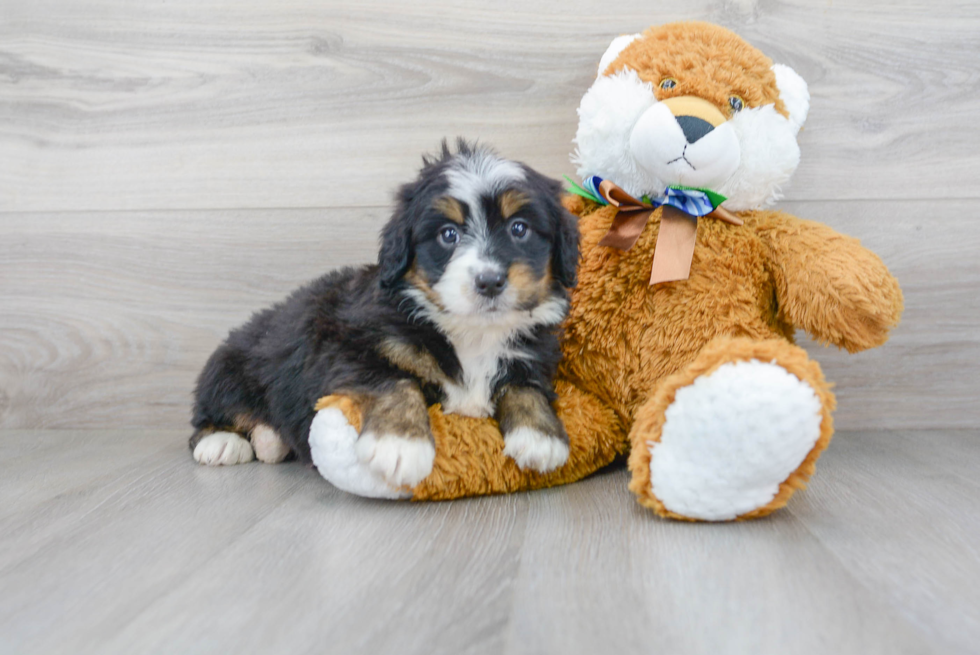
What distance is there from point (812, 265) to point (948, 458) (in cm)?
74

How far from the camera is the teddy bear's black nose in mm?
1613

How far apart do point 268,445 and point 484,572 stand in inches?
39.3

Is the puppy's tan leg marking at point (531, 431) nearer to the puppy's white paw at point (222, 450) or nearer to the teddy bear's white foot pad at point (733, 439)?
the teddy bear's white foot pad at point (733, 439)

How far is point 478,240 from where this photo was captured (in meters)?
1.51

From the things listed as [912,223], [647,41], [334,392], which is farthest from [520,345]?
[912,223]

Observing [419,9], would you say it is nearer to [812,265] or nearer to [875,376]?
[812,265]

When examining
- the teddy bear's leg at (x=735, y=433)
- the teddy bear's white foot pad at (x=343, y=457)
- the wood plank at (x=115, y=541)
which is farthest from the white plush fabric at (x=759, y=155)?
the wood plank at (x=115, y=541)

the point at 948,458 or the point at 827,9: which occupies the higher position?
the point at 827,9

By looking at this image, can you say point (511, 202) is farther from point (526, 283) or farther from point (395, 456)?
point (395, 456)

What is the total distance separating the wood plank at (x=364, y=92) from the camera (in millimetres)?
2174

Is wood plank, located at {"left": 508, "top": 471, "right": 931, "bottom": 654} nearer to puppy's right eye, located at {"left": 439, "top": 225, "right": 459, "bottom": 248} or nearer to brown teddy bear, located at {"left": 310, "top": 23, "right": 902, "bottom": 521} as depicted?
brown teddy bear, located at {"left": 310, "top": 23, "right": 902, "bottom": 521}

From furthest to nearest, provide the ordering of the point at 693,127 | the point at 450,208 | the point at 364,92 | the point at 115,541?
the point at 364,92, the point at 693,127, the point at 450,208, the point at 115,541

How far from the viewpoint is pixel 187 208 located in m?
2.34

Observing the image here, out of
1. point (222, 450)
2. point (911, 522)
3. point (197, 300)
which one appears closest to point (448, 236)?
point (222, 450)
